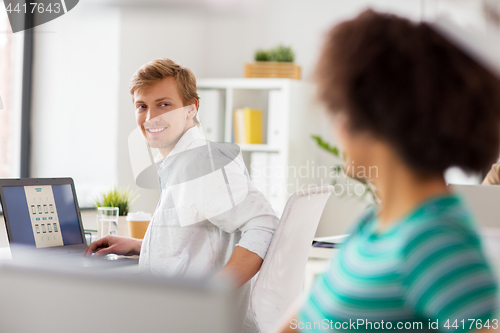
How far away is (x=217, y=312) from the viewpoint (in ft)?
1.21

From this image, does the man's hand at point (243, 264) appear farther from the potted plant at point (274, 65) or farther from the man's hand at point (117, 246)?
the potted plant at point (274, 65)

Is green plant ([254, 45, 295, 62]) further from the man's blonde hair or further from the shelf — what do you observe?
the man's blonde hair

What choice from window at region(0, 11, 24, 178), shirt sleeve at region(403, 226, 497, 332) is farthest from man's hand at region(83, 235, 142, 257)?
window at region(0, 11, 24, 178)

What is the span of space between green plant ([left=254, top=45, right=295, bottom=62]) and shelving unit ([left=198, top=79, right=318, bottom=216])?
17cm

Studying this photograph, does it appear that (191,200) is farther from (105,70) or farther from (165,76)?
(105,70)

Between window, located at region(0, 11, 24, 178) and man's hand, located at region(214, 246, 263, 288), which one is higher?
window, located at region(0, 11, 24, 178)

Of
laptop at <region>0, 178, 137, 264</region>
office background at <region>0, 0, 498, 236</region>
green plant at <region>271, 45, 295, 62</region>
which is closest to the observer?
laptop at <region>0, 178, 137, 264</region>

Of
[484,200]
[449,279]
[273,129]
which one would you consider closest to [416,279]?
[449,279]

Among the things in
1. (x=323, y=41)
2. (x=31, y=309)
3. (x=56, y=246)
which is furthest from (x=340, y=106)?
(x=56, y=246)

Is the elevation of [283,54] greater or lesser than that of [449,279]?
greater

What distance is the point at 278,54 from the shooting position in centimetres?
326

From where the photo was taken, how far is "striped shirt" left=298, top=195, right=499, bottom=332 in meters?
0.40

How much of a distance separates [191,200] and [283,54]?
7.19ft

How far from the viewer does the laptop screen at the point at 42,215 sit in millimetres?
1410
